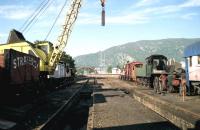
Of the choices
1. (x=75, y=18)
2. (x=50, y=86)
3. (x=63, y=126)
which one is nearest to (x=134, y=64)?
(x=75, y=18)

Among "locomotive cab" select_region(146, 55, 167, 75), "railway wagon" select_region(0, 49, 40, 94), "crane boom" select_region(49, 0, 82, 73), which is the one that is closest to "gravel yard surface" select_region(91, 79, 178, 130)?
"railway wagon" select_region(0, 49, 40, 94)

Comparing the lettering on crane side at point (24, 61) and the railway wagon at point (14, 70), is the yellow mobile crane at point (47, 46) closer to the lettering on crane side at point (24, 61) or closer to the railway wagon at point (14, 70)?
the lettering on crane side at point (24, 61)

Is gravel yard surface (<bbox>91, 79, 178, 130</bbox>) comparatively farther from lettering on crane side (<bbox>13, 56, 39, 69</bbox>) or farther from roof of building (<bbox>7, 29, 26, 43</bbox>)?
roof of building (<bbox>7, 29, 26, 43</bbox>)

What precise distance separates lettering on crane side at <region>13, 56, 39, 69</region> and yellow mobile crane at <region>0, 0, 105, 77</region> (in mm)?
5547

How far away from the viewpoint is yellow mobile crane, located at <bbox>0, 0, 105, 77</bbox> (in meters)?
27.8

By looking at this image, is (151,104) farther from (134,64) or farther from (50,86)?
(134,64)

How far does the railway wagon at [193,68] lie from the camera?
19.9 meters

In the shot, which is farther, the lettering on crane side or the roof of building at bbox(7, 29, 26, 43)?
the roof of building at bbox(7, 29, 26, 43)

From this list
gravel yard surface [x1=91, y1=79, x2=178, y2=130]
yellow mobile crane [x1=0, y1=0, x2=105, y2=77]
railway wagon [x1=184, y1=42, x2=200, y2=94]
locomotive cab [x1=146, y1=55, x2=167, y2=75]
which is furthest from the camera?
locomotive cab [x1=146, y1=55, x2=167, y2=75]

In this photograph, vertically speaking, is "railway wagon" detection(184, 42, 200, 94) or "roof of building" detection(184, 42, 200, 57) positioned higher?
"roof of building" detection(184, 42, 200, 57)

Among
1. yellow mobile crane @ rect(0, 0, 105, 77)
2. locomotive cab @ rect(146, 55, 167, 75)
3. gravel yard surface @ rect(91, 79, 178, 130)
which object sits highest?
yellow mobile crane @ rect(0, 0, 105, 77)

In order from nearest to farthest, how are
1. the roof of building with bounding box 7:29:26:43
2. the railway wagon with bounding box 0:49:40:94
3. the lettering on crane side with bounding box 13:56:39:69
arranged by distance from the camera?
the railway wagon with bounding box 0:49:40:94 → the lettering on crane side with bounding box 13:56:39:69 → the roof of building with bounding box 7:29:26:43

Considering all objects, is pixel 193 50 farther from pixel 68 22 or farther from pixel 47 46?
pixel 68 22

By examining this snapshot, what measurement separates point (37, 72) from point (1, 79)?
7212 millimetres
